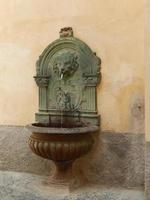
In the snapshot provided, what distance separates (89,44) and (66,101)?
0.62 m

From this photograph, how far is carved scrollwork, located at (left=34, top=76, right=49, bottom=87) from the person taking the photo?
155 inches

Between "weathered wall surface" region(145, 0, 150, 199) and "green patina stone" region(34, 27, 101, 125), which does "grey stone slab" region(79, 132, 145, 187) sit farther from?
"weathered wall surface" region(145, 0, 150, 199)

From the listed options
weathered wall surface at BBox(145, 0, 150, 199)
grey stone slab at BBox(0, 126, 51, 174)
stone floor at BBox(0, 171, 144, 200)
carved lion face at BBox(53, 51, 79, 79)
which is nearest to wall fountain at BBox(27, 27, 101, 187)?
carved lion face at BBox(53, 51, 79, 79)

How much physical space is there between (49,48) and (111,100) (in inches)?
33.2

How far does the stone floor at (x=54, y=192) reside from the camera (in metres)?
3.37

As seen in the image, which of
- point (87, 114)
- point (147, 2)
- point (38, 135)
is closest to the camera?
point (147, 2)

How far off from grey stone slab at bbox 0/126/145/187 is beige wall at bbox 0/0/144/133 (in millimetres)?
114

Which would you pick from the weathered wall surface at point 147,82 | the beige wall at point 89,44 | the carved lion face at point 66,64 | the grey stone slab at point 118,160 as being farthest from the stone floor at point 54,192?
the carved lion face at point 66,64

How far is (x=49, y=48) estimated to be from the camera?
3916 millimetres

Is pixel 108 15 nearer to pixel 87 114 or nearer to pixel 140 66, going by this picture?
pixel 140 66

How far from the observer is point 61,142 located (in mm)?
3395

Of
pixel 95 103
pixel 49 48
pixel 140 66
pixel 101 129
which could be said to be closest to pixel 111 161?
pixel 101 129

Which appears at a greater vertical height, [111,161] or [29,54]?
[29,54]

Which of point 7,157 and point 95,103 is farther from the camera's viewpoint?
point 7,157
